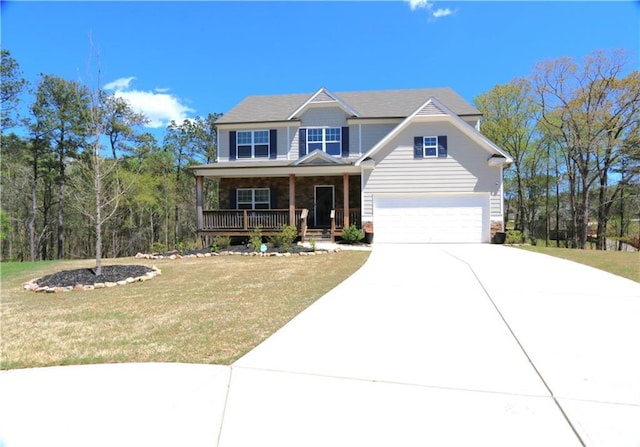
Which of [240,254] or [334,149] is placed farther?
[334,149]

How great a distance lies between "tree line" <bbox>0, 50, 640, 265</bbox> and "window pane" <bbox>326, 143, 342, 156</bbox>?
396 inches

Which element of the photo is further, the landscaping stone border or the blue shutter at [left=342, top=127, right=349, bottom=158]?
the blue shutter at [left=342, top=127, right=349, bottom=158]

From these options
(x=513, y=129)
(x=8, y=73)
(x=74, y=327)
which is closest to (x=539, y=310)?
(x=74, y=327)

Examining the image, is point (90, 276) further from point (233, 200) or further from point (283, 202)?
point (283, 202)

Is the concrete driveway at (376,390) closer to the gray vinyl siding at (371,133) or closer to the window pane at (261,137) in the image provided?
the gray vinyl siding at (371,133)

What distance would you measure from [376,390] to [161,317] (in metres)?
3.54

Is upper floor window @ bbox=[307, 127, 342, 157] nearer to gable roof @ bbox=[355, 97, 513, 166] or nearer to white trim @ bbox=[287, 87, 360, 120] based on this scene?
white trim @ bbox=[287, 87, 360, 120]

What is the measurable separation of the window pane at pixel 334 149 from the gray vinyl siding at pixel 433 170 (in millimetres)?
2570

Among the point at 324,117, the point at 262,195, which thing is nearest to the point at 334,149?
the point at 324,117

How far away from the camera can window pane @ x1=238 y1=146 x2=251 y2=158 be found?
18.4 m

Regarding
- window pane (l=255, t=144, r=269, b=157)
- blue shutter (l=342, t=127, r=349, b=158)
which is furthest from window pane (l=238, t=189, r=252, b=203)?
blue shutter (l=342, t=127, r=349, b=158)

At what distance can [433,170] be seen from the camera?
16.1m

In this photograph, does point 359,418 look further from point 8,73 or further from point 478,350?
point 8,73

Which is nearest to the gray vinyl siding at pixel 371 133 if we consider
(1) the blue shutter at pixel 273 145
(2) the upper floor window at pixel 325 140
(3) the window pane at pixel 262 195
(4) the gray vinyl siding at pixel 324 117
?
(4) the gray vinyl siding at pixel 324 117
